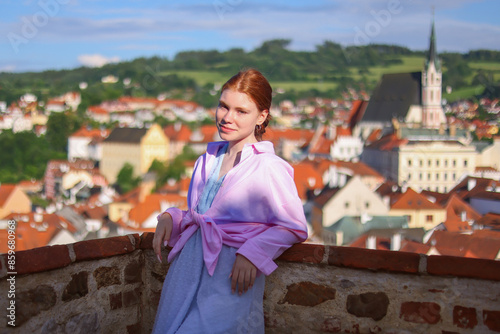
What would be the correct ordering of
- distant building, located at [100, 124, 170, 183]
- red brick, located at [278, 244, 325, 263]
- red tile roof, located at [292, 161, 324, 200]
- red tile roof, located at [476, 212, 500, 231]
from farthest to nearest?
distant building, located at [100, 124, 170, 183] → red tile roof, located at [292, 161, 324, 200] → red tile roof, located at [476, 212, 500, 231] → red brick, located at [278, 244, 325, 263]

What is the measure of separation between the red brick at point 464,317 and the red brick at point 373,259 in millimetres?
158

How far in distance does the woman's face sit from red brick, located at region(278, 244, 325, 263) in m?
0.37

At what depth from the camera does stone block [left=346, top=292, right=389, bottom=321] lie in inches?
76.8

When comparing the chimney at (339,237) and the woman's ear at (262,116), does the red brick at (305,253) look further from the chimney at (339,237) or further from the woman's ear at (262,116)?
the chimney at (339,237)

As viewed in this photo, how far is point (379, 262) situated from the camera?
6.32ft

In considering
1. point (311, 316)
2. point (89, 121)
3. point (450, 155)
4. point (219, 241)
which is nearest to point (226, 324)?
point (219, 241)

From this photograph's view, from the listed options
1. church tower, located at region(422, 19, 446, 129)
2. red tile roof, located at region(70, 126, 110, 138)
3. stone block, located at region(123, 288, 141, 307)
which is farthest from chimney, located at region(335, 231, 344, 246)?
red tile roof, located at region(70, 126, 110, 138)

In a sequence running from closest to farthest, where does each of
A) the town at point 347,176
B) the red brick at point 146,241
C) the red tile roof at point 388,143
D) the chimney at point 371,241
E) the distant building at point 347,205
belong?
the red brick at point 146,241 < the chimney at point 371,241 < the town at point 347,176 < the distant building at point 347,205 < the red tile roof at point 388,143

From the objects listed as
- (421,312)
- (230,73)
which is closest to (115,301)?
(421,312)

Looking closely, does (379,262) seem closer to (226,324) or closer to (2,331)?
(226,324)

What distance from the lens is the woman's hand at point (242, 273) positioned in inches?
68.9

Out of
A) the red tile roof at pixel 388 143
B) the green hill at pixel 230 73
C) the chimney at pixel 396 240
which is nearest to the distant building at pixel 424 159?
the red tile roof at pixel 388 143

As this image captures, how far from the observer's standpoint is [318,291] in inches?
79.0

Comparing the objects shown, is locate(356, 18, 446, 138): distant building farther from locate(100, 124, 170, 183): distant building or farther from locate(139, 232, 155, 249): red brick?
locate(139, 232, 155, 249): red brick
